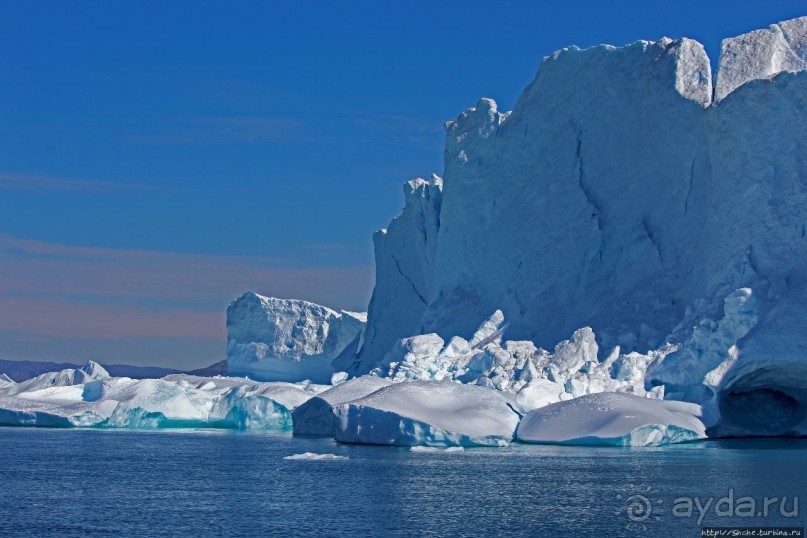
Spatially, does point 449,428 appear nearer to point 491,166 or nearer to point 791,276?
point 791,276

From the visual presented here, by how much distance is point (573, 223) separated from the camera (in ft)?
111

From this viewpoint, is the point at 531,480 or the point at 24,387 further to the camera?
the point at 24,387

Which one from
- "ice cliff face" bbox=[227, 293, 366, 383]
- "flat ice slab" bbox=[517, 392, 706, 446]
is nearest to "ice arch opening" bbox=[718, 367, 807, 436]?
"flat ice slab" bbox=[517, 392, 706, 446]

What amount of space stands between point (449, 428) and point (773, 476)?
7033 millimetres

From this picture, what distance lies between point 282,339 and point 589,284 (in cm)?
1845

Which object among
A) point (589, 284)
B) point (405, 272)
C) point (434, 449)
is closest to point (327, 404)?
point (434, 449)

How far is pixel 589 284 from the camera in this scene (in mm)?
32938

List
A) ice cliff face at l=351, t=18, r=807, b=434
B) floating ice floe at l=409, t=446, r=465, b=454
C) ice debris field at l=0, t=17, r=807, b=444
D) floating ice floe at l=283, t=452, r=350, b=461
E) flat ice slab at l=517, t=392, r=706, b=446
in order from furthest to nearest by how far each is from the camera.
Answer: ice cliff face at l=351, t=18, r=807, b=434
ice debris field at l=0, t=17, r=807, b=444
floating ice floe at l=409, t=446, r=465, b=454
flat ice slab at l=517, t=392, r=706, b=446
floating ice floe at l=283, t=452, r=350, b=461

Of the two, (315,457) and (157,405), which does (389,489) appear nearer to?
(315,457)

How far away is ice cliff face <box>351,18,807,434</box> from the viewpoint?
26.4 m

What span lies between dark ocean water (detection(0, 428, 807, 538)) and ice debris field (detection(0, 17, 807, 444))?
1065 mm

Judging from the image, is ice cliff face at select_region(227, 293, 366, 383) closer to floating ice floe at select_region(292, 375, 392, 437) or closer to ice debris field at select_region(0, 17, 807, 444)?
ice debris field at select_region(0, 17, 807, 444)

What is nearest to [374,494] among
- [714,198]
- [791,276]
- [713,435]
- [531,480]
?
[531,480]

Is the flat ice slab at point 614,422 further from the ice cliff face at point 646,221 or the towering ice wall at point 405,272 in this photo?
the towering ice wall at point 405,272
